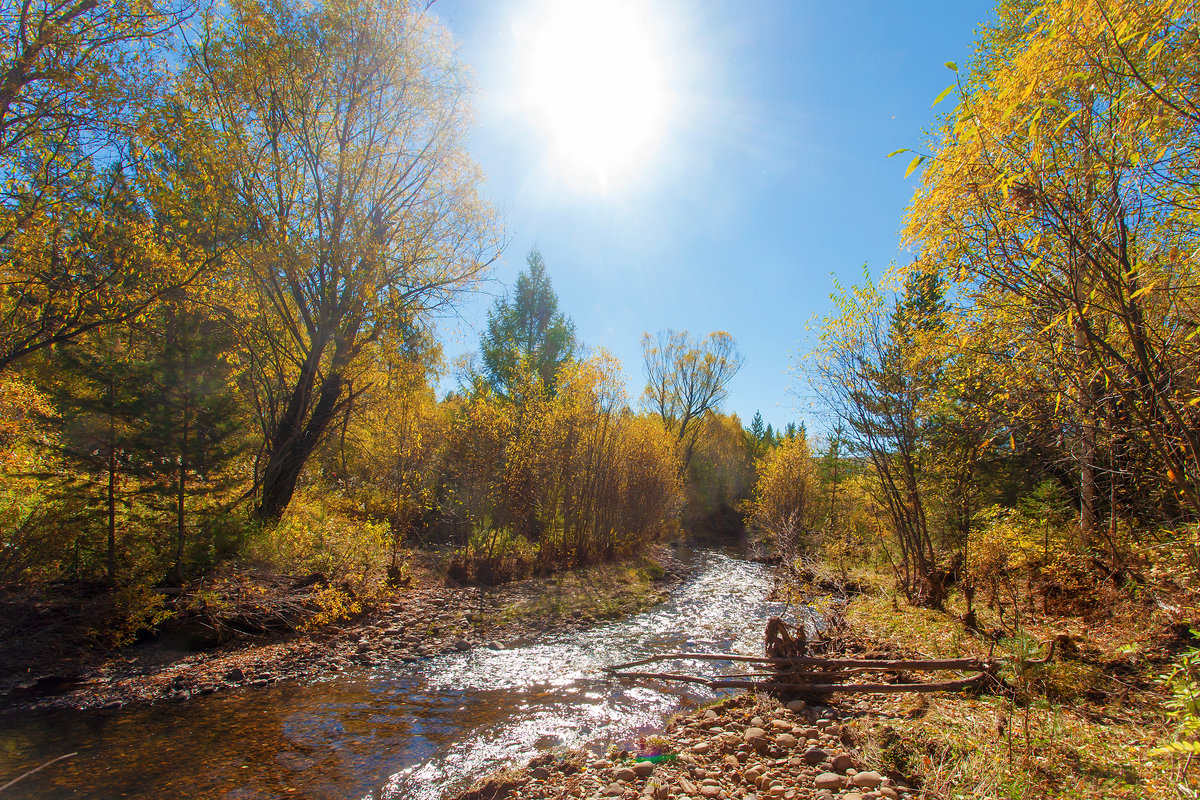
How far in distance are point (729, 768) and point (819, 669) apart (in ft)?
7.57

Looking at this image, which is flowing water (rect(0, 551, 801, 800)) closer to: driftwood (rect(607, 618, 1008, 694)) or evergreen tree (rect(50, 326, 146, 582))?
driftwood (rect(607, 618, 1008, 694))

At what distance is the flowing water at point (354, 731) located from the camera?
436cm

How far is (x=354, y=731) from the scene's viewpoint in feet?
17.9

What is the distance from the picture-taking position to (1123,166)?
3480 millimetres

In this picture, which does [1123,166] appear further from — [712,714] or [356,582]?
[356,582]

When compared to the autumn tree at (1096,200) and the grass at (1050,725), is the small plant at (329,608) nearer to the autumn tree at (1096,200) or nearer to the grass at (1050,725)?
the grass at (1050,725)

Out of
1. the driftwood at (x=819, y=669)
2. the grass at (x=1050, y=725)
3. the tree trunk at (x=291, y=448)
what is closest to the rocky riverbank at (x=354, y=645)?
the tree trunk at (x=291, y=448)

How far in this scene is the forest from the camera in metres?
3.52

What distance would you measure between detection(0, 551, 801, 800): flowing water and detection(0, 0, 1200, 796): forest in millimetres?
2041

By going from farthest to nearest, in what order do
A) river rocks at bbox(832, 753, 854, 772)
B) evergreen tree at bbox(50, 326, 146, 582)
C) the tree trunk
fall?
1. the tree trunk
2. evergreen tree at bbox(50, 326, 146, 582)
3. river rocks at bbox(832, 753, 854, 772)

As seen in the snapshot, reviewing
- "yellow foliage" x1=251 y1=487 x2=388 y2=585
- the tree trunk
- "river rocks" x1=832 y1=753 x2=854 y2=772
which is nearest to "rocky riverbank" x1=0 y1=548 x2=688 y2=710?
"yellow foliage" x1=251 y1=487 x2=388 y2=585

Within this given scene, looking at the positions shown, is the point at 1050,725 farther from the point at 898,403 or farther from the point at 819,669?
the point at 898,403

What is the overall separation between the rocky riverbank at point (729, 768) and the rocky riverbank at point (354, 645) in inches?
167

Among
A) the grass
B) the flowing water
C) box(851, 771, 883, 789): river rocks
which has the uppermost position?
the grass
